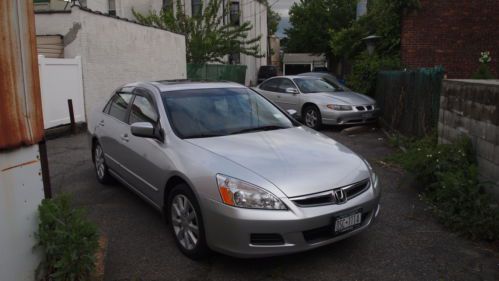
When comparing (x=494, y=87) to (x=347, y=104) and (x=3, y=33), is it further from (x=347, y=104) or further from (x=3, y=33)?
(x=347, y=104)

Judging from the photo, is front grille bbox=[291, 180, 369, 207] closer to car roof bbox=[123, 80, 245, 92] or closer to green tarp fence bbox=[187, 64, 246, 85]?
car roof bbox=[123, 80, 245, 92]

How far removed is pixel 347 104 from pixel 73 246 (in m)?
8.76

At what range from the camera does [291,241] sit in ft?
11.2

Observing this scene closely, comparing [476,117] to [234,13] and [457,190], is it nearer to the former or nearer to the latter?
[457,190]

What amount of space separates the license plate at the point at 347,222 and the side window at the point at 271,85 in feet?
30.4

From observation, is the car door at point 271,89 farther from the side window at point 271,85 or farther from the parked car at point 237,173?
the parked car at point 237,173

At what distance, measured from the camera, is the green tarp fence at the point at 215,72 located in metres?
21.9

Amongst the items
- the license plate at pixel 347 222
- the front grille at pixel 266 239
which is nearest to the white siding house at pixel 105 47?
the front grille at pixel 266 239

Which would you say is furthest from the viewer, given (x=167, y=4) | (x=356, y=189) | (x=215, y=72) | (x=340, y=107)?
(x=167, y=4)

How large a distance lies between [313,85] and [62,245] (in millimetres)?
9822

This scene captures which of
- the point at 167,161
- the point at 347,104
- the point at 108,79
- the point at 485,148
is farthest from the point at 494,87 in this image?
the point at 108,79

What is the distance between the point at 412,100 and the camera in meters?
8.70

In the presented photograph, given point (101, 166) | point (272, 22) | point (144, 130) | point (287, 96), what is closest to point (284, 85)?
point (287, 96)

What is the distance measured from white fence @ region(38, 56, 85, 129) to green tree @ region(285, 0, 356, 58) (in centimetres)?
2653
